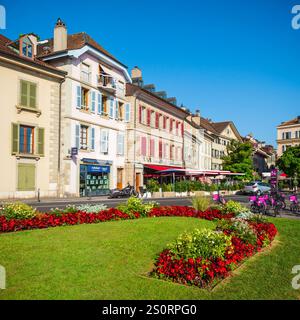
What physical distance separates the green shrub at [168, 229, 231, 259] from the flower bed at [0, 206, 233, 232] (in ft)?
16.4

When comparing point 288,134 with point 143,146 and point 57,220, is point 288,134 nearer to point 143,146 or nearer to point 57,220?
point 143,146

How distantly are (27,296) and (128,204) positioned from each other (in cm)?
817

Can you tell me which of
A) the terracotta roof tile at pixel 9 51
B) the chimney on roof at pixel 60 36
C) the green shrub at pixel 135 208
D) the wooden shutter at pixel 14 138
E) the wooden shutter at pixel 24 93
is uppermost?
the chimney on roof at pixel 60 36

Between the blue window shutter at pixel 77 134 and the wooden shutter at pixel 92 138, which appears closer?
the blue window shutter at pixel 77 134

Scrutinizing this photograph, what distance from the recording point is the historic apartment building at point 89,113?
87.6 ft

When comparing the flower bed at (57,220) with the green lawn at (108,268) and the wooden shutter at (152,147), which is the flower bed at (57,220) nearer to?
the green lawn at (108,268)

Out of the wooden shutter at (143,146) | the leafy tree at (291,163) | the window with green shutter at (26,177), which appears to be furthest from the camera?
the leafy tree at (291,163)

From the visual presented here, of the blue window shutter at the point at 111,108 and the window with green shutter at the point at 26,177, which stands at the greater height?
the blue window shutter at the point at 111,108

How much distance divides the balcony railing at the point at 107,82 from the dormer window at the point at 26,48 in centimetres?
657

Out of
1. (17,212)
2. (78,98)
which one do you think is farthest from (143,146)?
(17,212)

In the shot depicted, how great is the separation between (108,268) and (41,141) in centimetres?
2075

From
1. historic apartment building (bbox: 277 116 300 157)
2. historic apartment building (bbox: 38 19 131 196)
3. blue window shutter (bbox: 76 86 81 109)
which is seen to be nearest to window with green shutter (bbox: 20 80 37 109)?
historic apartment building (bbox: 38 19 131 196)

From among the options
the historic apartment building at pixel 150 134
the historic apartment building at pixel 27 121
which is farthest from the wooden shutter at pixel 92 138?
the historic apartment building at pixel 150 134
